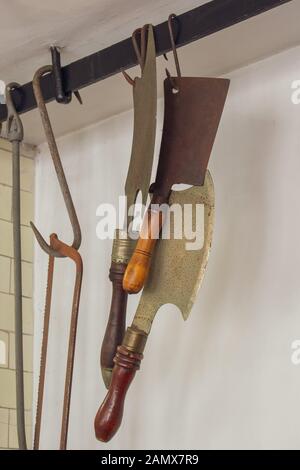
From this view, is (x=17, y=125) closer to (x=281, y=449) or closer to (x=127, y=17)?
(x=127, y=17)

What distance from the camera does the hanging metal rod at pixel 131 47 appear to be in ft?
3.69

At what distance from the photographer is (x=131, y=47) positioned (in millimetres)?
1224

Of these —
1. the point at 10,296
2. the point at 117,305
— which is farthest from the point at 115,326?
the point at 10,296

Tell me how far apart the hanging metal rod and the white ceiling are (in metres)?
0.05

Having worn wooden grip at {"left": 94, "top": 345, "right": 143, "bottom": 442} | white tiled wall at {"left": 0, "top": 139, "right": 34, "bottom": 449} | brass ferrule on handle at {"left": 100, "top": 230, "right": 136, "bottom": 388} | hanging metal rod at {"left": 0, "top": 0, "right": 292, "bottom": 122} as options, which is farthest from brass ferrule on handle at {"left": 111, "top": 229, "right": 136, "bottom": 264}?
white tiled wall at {"left": 0, "top": 139, "right": 34, "bottom": 449}

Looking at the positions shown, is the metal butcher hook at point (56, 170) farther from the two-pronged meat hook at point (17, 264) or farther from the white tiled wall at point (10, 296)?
the white tiled wall at point (10, 296)

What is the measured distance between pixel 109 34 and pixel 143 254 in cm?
39

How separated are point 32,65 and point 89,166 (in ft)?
0.73

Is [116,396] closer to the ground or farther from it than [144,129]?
closer to the ground

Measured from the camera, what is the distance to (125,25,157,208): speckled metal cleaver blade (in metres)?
1.09

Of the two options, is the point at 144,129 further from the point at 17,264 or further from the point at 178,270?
the point at 17,264

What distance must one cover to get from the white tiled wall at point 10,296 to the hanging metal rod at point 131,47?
0.21 m

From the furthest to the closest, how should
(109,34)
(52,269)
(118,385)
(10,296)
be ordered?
(10,296) < (109,34) < (52,269) < (118,385)

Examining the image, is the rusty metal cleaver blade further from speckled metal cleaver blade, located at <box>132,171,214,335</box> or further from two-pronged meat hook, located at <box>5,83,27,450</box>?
two-pronged meat hook, located at <box>5,83,27,450</box>
